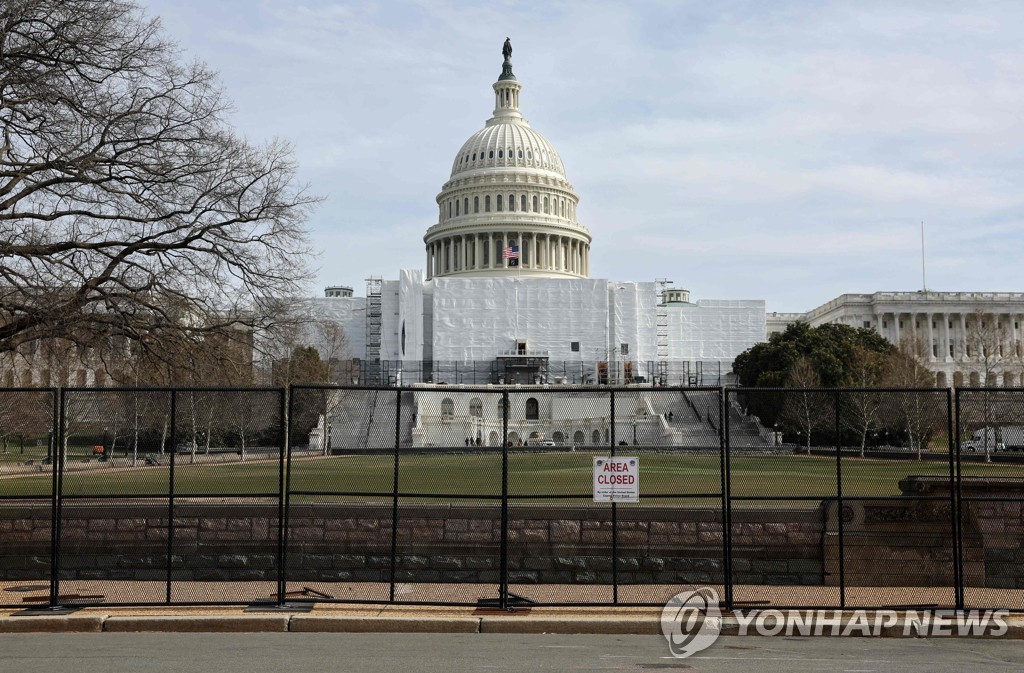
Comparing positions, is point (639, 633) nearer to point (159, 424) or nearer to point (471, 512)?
point (471, 512)

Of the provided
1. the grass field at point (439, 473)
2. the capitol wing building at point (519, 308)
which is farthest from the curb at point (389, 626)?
the capitol wing building at point (519, 308)

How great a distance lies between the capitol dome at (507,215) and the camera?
134125 millimetres

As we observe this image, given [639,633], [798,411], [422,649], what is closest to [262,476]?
[422,649]

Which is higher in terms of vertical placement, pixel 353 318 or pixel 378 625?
pixel 353 318

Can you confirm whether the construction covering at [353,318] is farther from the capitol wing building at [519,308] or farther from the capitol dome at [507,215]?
the capitol dome at [507,215]

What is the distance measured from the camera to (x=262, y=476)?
15.3m

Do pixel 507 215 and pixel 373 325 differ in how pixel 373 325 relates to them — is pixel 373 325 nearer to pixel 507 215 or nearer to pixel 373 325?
pixel 373 325

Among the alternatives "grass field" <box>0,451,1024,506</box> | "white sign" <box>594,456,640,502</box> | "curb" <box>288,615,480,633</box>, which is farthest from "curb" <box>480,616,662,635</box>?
"grass field" <box>0,451,1024,506</box>

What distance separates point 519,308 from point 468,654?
108452 millimetres

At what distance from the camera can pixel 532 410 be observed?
1839 centimetres

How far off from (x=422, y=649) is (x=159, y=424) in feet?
25.2

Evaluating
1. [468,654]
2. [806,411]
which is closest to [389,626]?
[468,654]

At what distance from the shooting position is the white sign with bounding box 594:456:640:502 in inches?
555

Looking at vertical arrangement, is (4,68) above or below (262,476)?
above
